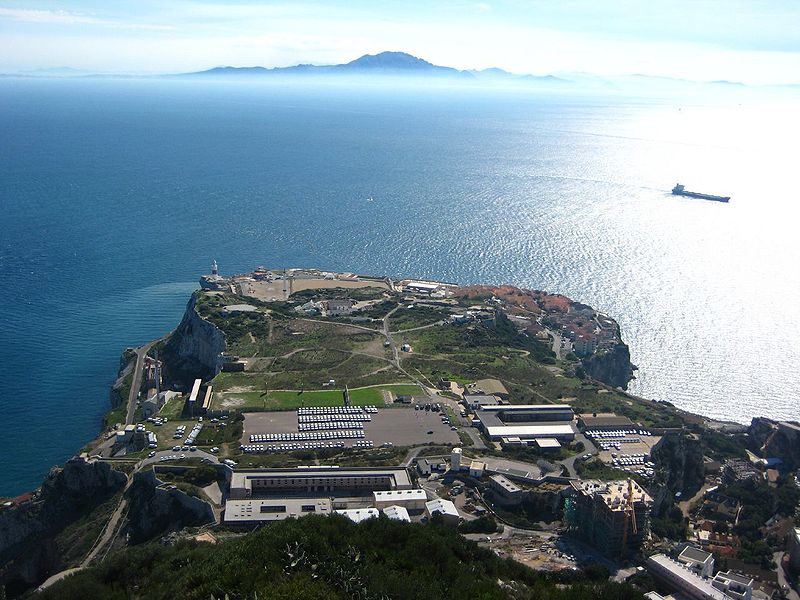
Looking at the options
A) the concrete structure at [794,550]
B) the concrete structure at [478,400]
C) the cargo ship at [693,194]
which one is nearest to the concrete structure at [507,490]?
the concrete structure at [478,400]

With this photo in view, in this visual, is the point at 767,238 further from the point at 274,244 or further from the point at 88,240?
the point at 88,240

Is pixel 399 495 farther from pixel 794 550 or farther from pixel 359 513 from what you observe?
pixel 794 550

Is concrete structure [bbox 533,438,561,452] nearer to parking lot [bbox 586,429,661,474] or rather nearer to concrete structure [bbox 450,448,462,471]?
parking lot [bbox 586,429,661,474]

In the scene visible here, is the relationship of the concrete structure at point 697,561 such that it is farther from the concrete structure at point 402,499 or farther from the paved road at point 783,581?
the concrete structure at point 402,499

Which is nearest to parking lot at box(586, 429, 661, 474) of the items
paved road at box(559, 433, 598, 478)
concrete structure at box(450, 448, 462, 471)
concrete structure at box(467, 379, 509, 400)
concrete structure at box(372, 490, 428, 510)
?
paved road at box(559, 433, 598, 478)

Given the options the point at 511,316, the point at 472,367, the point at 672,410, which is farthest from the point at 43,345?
the point at 672,410

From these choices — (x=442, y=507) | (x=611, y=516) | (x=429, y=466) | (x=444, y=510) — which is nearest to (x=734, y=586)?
(x=611, y=516)
